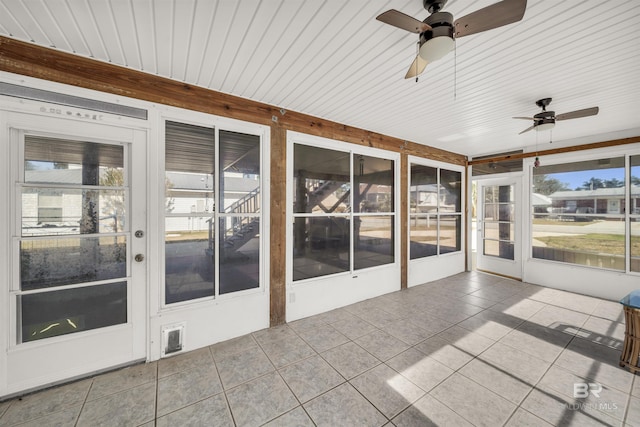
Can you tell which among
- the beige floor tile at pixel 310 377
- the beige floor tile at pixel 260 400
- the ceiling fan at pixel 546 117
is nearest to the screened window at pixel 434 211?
the ceiling fan at pixel 546 117

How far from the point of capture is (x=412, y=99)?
116 inches

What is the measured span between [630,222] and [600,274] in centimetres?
99

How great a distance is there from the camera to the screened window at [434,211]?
4.93m

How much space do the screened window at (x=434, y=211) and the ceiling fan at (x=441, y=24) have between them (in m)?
3.40

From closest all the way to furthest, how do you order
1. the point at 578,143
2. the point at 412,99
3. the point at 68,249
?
the point at 68,249, the point at 412,99, the point at 578,143

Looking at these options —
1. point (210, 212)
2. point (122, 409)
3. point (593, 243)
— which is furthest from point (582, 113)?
point (122, 409)

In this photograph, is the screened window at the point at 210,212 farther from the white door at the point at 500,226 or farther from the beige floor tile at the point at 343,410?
the white door at the point at 500,226

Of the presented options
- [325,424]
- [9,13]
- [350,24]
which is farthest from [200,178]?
[325,424]

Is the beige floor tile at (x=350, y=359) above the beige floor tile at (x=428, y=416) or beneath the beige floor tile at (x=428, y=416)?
above

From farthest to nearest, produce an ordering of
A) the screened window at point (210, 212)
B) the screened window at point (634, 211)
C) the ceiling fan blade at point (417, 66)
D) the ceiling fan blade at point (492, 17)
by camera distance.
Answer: the screened window at point (634, 211) → the screened window at point (210, 212) → the ceiling fan blade at point (417, 66) → the ceiling fan blade at point (492, 17)

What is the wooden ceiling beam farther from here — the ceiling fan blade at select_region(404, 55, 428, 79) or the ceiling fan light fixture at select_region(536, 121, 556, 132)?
the ceiling fan light fixture at select_region(536, 121, 556, 132)

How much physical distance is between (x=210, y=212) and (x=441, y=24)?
2.66 meters

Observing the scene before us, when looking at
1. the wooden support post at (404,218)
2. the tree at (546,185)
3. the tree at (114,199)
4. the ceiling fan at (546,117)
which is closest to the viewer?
→ the tree at (114,199)

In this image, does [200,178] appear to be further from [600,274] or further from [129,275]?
[600,274]
